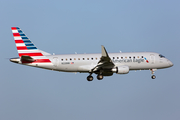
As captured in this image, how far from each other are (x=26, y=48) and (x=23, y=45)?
74cm

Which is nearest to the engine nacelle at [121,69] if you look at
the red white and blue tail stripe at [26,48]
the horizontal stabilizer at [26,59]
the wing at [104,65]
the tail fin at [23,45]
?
the wing at [104,65]

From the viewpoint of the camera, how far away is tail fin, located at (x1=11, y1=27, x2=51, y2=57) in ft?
166

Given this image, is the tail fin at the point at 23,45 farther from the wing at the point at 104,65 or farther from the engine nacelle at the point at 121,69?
the engine nacelle at the point at 121,69

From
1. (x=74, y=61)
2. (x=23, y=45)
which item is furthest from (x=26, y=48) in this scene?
(x=74, y=61)

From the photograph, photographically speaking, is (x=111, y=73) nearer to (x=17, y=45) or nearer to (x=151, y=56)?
(x=151, y=56)

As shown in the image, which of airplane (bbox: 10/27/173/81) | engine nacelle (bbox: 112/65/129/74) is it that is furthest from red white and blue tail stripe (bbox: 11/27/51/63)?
engine nacelle (bbox: 112/65/129/74)

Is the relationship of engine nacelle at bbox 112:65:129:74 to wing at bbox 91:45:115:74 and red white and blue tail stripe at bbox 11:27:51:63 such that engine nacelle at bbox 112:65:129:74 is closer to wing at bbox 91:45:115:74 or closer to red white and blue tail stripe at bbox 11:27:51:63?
wing at bbox 91:45:115:74

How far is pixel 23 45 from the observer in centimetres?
5078

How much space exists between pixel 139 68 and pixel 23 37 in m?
21.5

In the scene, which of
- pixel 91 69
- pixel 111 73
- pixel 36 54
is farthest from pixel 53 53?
pixel 111 73

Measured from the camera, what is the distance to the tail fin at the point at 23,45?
5059cm

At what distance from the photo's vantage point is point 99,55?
52.0 m

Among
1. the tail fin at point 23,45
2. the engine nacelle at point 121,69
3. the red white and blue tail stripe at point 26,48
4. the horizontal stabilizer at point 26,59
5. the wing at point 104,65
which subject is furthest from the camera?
the tail fin at point 23,45

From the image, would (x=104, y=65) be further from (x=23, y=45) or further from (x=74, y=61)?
(x=23, y=45)
